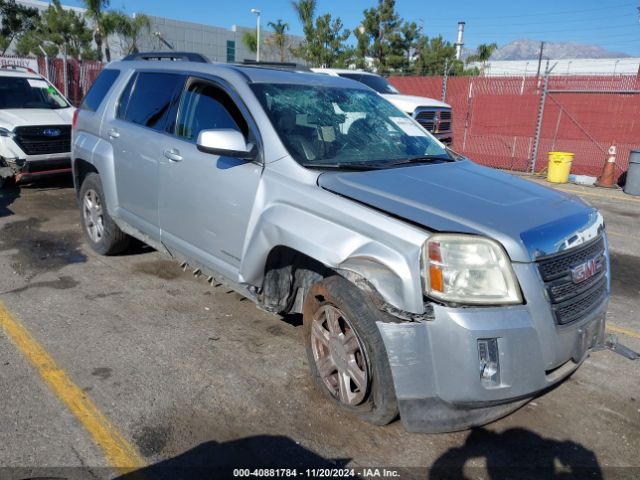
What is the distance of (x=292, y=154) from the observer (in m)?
3.41

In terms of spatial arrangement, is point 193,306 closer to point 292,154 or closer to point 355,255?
point 292,154

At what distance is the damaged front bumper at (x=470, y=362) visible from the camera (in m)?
2.49

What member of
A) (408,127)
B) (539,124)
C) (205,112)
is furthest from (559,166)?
(205,112)

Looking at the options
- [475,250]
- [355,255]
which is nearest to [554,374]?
[475,250]

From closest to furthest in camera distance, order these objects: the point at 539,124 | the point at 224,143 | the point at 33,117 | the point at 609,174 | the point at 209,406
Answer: the point at 209,406 → the point at 224,143 → the point at 33,117 → the point at 609,174 → the point at 539,124

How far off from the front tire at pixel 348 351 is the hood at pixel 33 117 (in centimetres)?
736

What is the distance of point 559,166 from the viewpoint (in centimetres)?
1233

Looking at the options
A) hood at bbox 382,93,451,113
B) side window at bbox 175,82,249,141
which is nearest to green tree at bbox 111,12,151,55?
hood at bbox 382,93,451,113

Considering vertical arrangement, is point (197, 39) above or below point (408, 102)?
above

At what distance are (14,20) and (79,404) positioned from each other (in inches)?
1301

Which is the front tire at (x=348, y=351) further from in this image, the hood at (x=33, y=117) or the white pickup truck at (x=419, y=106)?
the white pickup truck at (x=419, y=106)

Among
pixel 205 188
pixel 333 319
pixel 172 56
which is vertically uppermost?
pixel 172 56

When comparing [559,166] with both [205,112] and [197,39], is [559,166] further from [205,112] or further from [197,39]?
[197,39]

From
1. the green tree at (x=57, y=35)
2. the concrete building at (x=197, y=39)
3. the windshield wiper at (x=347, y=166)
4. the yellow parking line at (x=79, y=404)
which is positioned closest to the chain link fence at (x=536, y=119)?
the windshield wiper at (x=347, y=166)
